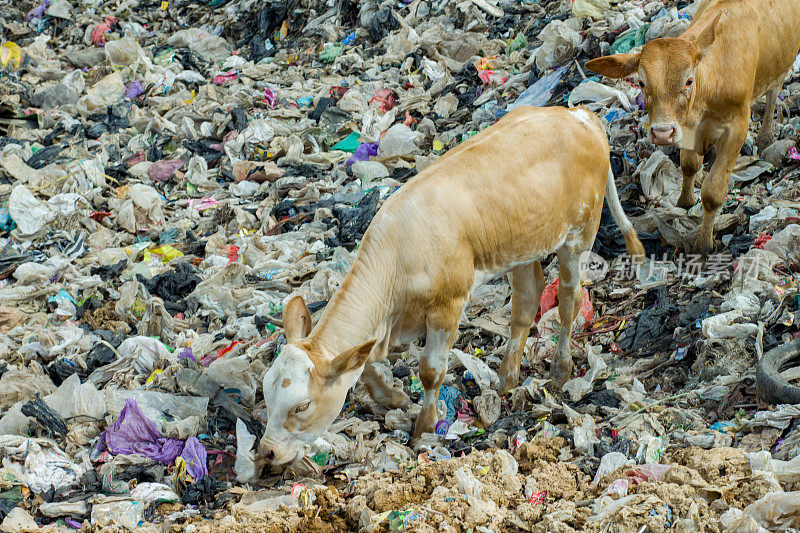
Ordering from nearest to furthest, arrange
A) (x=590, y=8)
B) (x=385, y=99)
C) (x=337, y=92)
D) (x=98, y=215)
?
(x=98, y=215) → (x=590, y=8) → (x=385, y=99) → (x=337, y=92)

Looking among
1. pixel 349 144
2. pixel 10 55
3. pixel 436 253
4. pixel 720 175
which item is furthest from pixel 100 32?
pixel 436 253

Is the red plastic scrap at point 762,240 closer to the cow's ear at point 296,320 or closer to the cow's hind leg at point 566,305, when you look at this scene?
the cow's hind leg at point 566,305

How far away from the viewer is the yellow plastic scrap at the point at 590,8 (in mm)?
10898

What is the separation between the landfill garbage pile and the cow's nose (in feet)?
4.22

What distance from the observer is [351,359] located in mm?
4691

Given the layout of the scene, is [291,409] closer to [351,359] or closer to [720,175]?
[351,359]

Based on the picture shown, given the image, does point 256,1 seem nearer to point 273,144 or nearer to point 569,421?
point 273,144

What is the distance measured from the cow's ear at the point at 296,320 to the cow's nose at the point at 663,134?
3277mm

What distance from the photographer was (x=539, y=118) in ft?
18.8

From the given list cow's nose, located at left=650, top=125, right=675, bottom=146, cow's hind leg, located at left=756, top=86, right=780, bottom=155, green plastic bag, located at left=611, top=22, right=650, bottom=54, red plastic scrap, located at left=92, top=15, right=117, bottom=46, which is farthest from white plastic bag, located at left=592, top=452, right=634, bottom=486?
red plastic scrap, located at left=92, top=15, right=117, bottom=46

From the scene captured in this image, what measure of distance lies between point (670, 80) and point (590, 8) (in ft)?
16.3

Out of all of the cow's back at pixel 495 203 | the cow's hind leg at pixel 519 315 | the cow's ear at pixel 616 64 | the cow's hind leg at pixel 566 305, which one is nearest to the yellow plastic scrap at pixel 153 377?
the cow's back at pixel 495 203

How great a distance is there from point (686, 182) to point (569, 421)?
3.40m

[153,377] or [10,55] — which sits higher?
[10,55]
